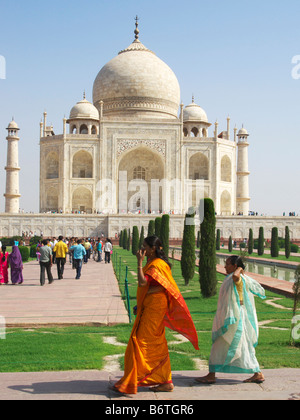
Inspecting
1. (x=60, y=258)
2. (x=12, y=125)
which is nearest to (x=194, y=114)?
(x=12, y=125)

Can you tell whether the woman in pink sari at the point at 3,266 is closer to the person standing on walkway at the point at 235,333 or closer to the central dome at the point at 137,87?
the person standing on walkway at the point at 235,333

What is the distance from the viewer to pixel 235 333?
3260 mm

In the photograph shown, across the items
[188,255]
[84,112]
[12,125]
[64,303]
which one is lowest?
[64,303]

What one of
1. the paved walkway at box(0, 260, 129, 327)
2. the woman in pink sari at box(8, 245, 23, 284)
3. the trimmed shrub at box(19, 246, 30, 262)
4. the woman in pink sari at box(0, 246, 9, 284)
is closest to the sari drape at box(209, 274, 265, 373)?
the paved walkway at box(0, 260, 129, 327)

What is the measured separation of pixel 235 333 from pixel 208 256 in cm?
474

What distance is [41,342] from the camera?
14.6 feet

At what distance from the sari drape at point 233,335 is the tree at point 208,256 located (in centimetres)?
433

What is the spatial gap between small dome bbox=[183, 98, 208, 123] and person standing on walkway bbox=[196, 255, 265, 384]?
2963cm

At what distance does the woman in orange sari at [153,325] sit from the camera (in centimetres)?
302

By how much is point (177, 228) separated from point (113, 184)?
563cm

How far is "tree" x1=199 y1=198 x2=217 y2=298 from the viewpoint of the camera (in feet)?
25.3

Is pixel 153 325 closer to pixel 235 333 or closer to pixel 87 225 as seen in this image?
pixel 235 333
